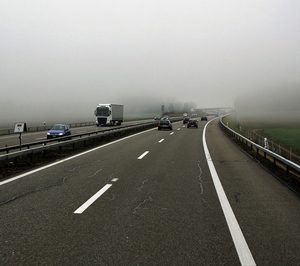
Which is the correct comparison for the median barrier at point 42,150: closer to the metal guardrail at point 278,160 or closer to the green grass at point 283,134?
the metal guardrail at point 278,160

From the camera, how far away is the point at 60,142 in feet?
57.4

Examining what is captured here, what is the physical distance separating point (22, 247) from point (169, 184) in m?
5.34

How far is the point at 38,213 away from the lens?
22.5ft

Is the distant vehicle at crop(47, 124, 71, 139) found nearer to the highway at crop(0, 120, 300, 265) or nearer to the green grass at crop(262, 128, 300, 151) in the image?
the highway at crop(0, 120, 300, 265)

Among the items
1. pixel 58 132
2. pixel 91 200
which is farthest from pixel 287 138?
pixel 91 200

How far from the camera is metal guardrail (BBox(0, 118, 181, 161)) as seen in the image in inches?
527

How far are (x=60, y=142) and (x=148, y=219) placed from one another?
11.8 metres

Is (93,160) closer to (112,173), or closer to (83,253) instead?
(112,173)

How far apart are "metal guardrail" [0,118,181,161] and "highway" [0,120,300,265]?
2225mm

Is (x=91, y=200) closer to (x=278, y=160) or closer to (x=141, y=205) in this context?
(x=141, y=205)

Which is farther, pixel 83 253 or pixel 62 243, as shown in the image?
pixel 62 243

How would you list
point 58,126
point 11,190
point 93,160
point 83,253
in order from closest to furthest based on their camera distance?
1. point 83,253
2. point 11,190
3. point 93,160
4. point 58,126

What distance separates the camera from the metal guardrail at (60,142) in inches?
527

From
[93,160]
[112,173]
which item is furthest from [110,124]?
[112,173]
